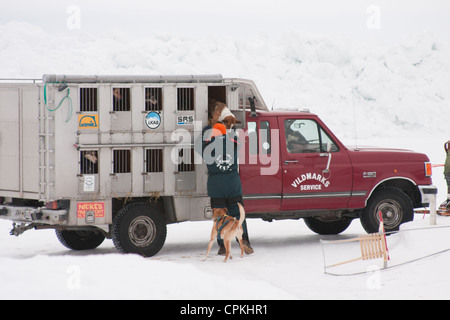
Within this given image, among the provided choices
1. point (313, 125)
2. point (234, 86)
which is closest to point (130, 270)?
point (234, 86)

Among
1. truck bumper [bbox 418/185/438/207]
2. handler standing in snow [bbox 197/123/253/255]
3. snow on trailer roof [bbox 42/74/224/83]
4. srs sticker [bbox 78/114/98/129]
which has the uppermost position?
snow on trailer roof [bbox 42/74/224/83]

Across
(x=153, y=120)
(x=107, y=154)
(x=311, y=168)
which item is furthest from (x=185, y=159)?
(x=311, y=168)

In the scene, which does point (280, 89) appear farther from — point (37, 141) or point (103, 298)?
point (103, 298)

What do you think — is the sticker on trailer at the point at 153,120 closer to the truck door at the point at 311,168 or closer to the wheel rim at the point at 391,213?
the truck door at the point at 311,168

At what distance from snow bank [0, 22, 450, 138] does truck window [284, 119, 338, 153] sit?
89.1 feet

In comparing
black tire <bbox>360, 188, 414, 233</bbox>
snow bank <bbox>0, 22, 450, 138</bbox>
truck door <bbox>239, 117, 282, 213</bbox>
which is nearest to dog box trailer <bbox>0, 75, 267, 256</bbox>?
truck door <bbox>239, 117, 282, 213</bbox>

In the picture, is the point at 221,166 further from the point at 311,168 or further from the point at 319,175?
the point at 319,175

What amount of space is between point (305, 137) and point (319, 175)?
560mm

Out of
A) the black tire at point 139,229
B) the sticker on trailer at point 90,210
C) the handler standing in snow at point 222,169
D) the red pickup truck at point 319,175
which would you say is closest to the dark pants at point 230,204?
the handler standing in snow at point 222,169

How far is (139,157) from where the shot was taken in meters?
8.45

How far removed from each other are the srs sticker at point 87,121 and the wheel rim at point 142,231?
1.29 metres

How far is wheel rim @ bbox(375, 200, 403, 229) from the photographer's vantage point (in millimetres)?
9633

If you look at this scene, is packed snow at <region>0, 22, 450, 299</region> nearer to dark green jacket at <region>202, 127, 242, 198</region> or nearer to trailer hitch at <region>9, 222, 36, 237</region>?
trailer hitch at <region>9, 222, 36, 237</region>

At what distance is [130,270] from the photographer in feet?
21.2
